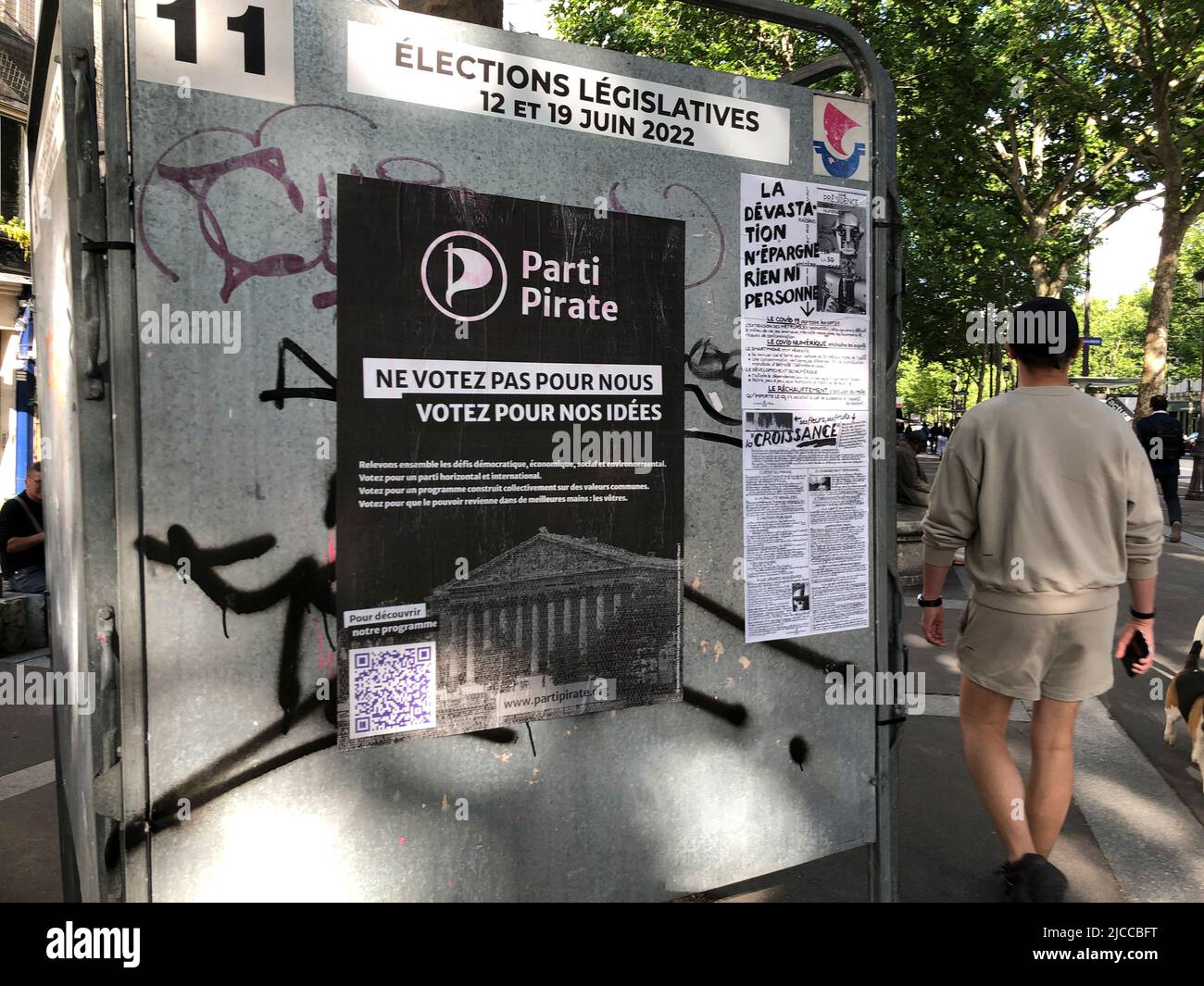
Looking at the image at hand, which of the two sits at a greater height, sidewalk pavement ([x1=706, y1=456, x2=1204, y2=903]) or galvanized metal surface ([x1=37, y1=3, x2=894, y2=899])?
galvanized metal surface ([x1=37, y1=3, x2=894, y2=899])

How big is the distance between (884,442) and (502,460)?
1253 millimetres

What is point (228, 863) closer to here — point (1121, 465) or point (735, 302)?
point (735, 302)

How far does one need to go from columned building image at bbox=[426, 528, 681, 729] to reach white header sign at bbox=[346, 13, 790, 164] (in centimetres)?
104

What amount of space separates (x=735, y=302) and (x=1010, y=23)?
19.3 metres

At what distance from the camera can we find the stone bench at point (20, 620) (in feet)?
23.4

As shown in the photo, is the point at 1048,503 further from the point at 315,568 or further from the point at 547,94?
the point at 315,568

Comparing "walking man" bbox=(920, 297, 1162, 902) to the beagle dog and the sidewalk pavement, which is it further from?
the beagle dog

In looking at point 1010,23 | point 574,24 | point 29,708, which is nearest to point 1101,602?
point 29,708

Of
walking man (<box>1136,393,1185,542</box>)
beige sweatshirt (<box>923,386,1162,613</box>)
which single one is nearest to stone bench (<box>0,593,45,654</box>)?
beige sweatshirt (<box>923,386,1162,613</box>)

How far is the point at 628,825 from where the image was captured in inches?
98.3

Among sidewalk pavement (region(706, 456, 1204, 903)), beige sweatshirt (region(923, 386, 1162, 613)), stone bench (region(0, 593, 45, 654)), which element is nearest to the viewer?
beige sweatshirt (region(923, 386, 1162, 613))

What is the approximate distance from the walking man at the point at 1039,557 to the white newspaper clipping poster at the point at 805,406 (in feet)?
2.44

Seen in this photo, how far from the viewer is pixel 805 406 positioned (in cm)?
277

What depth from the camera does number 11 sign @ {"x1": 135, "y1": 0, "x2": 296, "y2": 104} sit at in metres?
1.93
